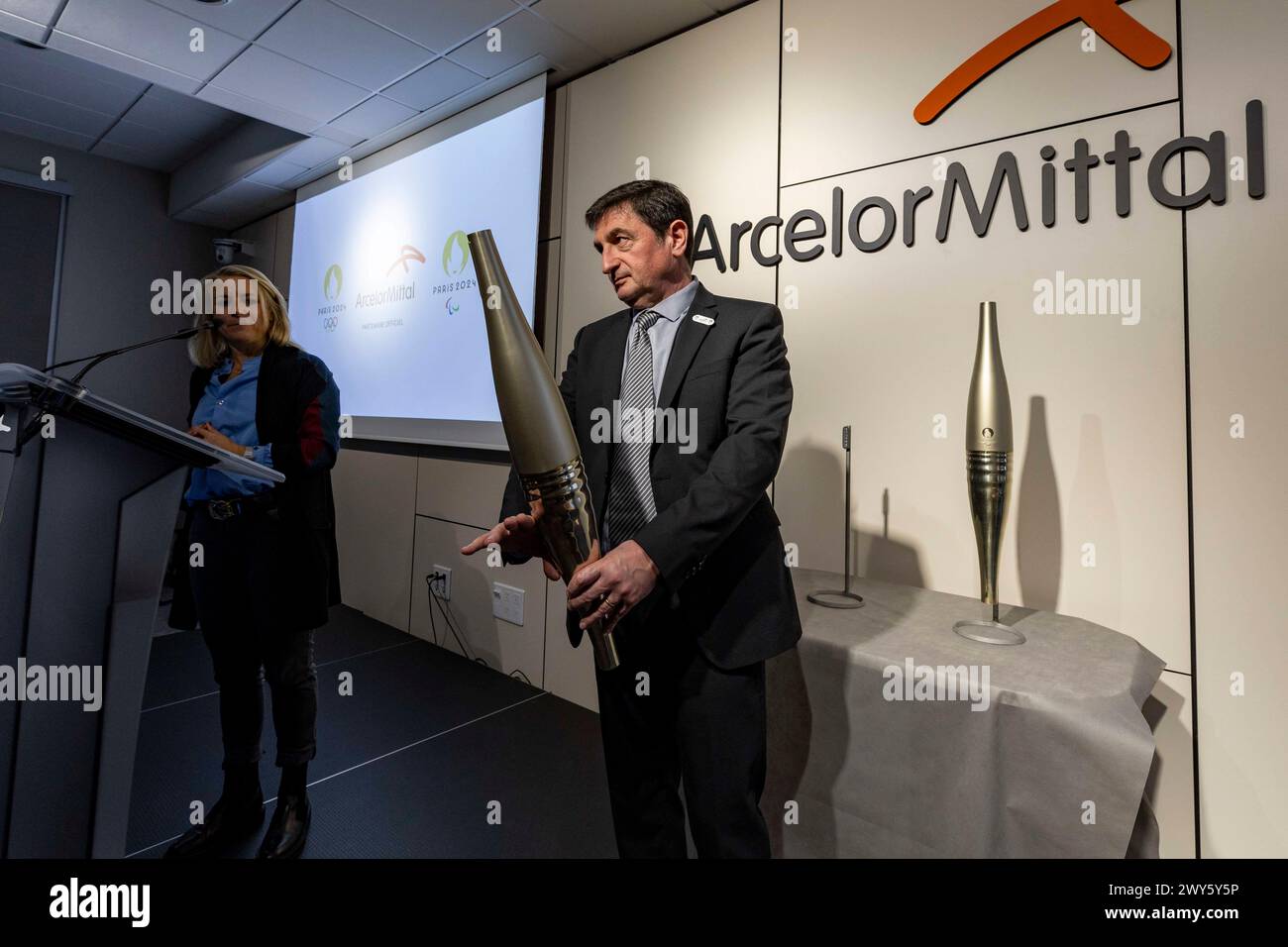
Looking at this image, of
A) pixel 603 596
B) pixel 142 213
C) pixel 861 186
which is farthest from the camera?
pixel 142 213

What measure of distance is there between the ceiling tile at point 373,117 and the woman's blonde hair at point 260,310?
1952 millimetres

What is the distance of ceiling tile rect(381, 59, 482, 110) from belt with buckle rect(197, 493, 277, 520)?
2281mm

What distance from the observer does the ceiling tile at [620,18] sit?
2.36 m

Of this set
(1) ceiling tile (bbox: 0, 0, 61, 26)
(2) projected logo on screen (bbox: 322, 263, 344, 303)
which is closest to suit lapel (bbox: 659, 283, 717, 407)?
(1) ceiling tile (bbox: 0, 0, 61, 26)

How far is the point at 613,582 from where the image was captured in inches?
32.3

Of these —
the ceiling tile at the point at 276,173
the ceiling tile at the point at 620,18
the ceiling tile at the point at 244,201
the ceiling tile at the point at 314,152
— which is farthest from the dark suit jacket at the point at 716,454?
the ceiling tile at the point at 244,201

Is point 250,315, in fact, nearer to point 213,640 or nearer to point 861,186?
point 213,640

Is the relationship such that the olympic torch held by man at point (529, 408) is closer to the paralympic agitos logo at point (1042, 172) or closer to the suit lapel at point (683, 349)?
the suit lapel at point (683, 349)

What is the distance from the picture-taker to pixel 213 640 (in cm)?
168

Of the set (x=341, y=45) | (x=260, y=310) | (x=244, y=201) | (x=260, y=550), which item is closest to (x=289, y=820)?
→ (x=260, y=550)
